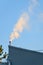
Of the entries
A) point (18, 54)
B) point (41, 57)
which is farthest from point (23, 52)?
point (41, 57)

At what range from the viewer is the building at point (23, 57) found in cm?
2307

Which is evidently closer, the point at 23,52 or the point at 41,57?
the point at 41,57

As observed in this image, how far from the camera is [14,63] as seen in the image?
25.0 m

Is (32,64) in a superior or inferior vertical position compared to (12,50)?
inferior

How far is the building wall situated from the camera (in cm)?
2307

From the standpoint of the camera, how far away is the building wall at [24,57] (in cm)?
2307

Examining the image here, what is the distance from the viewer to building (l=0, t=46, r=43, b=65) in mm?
23069

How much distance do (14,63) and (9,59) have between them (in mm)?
850

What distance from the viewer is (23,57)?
24.3 meters

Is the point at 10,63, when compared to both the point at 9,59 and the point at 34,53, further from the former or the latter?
the point at 34,53

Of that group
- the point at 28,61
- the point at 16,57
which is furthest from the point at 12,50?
the point at 28,61

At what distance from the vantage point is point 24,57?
24.2 meters

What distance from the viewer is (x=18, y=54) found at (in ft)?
81.5

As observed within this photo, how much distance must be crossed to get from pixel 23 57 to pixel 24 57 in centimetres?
14
